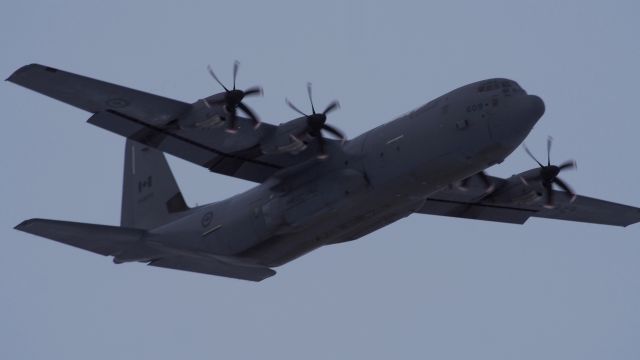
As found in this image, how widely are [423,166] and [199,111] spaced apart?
6887 mm

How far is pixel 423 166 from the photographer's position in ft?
107

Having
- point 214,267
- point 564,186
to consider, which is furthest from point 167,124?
point 564,186

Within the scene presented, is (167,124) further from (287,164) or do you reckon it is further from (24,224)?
(24,224)

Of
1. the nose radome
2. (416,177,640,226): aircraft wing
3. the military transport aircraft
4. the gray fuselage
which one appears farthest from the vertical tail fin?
the nose radome

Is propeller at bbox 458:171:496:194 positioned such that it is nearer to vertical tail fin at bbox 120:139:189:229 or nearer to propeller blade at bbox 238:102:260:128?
propeller blade at bbox 238:102:260:128

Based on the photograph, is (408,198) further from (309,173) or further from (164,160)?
(164,160)

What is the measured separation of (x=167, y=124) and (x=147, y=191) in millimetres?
7667

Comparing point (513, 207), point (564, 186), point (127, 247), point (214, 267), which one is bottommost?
point (214, 267)

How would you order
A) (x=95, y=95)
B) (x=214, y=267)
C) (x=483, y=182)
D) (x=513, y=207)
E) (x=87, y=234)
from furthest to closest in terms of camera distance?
(x=513, y=207) → (x=483, y=182) → (x=214, y=267) → (x=87, y=234) → (x=95, y=95)

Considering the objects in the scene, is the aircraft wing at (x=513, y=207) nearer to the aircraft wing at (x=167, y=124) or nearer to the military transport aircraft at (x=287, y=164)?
the military transport aircraft at (x=287, y=164)

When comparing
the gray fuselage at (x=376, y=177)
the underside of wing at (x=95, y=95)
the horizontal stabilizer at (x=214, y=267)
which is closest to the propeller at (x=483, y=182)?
the gray fuselage at (x=376, y=177)

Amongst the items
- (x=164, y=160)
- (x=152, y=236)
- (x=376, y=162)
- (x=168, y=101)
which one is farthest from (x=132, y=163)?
(x=376, y=162)

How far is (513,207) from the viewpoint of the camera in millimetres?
40906

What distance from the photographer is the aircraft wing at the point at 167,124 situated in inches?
1293
